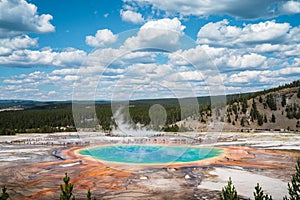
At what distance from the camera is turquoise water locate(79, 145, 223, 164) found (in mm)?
18411

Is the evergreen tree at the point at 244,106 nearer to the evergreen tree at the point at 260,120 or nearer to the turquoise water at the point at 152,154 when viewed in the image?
the evergreen tree at the point at 260,120

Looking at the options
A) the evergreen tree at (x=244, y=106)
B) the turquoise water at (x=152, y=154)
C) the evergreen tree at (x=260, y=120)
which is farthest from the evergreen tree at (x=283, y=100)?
the turquoise water at (x=152, y=154)

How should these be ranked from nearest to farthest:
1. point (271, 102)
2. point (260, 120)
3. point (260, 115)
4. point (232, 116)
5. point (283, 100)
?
point (260, 120), point (260, 115), point (232, 116), point (271, 102), point (283, 100)

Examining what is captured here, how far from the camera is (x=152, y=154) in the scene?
21281 mm

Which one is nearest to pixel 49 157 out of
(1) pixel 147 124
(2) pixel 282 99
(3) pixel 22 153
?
(3) pixel 22 153

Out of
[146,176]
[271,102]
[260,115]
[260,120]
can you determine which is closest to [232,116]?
[260,115]

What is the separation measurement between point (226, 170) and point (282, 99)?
163ft

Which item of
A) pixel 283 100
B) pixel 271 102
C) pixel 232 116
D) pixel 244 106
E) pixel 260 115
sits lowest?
pixel 232 116

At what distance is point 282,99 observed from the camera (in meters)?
59.9

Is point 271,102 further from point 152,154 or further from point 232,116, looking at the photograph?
point 152,154

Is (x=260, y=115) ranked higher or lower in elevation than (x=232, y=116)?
higher

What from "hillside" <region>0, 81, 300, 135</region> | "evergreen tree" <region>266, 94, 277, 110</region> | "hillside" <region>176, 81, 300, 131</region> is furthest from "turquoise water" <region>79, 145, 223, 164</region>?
"evergreen tree" <region>266, 94, 277, 110</region>

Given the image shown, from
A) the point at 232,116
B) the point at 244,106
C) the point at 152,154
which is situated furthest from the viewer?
the point at 244,106

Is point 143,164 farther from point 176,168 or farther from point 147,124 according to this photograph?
point 147,124
